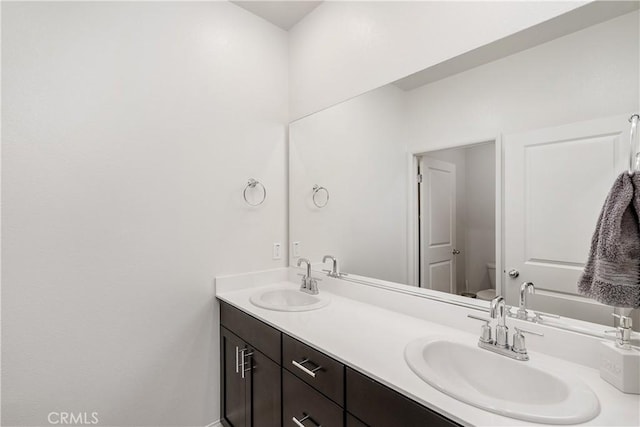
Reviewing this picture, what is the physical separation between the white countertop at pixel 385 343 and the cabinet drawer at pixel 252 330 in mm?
48

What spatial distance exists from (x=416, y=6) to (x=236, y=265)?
1755mm

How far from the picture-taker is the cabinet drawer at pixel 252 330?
4.43 feet

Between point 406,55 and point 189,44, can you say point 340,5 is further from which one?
point 189,44

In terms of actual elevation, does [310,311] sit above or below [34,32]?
below

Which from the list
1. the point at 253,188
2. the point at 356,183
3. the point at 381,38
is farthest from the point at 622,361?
the point at 253,188

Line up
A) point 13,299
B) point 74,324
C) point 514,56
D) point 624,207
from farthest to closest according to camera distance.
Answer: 1. point 74,324
2. point 13,299
3. point 514,56
4. point 624,207

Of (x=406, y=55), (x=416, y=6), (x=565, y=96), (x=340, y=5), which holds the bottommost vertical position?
(x=565, y=96)

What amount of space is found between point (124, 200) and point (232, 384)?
1200 millimetres

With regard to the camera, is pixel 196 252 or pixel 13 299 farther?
pixel 196 252

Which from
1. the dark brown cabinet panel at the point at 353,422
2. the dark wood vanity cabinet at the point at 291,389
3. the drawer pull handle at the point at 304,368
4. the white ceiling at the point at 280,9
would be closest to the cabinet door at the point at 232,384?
the dark wood vanity cabinet at the point at 291,389

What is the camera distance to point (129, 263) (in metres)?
1.52

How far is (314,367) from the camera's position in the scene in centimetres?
112

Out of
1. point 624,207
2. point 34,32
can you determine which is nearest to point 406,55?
point 624,207

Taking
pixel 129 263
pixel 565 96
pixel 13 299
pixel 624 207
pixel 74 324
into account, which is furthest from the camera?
pixel 129 263
